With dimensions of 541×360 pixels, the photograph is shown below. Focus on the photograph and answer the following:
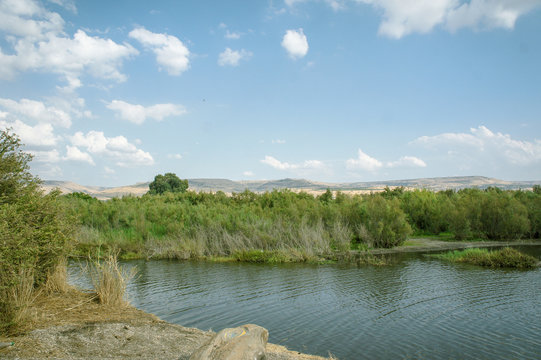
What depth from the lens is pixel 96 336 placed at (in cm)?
802

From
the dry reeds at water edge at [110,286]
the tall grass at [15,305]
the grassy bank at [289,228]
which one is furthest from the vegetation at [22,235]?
the grassy bank at [289,228]

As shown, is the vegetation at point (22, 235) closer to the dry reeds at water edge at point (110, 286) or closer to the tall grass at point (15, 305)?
the tall grass at point (15, 305)

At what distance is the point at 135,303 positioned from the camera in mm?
12719

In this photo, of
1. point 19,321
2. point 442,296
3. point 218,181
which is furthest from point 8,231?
point 218,181

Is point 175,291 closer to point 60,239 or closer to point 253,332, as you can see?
point 60,239

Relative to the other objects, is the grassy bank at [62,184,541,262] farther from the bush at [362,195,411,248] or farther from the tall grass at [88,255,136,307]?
the tall grass at [88,255,136,307]

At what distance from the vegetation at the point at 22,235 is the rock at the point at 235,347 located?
420 centimetres

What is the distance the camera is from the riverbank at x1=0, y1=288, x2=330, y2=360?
712cm

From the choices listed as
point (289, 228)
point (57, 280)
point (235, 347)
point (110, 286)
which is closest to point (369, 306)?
point (110, 286)

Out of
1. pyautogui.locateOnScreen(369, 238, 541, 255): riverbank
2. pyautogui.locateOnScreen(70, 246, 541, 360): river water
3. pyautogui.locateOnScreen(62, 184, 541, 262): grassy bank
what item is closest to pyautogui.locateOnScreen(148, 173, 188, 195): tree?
pyautogui.locateOnScreen(62, 184, 541, 262): grassy bank

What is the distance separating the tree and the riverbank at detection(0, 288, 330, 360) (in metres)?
55.8

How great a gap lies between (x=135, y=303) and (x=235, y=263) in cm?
865

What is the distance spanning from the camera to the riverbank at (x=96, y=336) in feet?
23.4

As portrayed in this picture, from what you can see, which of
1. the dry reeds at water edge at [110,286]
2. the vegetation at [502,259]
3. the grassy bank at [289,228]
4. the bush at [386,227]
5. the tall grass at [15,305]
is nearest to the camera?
the tall grass at [15,305]
